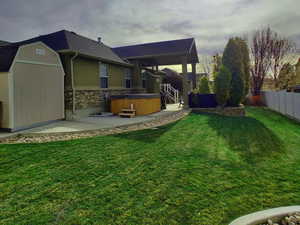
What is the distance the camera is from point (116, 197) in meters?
2.93

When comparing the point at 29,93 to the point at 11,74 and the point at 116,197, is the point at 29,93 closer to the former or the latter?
the point at 11,74

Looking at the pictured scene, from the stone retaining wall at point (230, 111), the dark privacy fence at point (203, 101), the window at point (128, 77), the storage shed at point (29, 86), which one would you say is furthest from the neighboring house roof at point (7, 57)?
the stone retaining wall at point (230, 111)

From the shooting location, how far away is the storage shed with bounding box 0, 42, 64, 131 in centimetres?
677

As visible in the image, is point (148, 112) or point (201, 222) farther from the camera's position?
point (148, 112)

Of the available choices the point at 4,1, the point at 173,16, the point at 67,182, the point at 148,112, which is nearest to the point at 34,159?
the point at 67,182

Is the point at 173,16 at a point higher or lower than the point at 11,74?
higher

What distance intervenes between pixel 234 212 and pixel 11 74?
7.54 meters

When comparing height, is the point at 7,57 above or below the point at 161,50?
below

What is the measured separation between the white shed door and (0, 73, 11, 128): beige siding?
0.75 feet

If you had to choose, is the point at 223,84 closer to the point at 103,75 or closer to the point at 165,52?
the point at 165,52

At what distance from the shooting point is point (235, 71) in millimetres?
12609

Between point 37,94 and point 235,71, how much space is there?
11146mm

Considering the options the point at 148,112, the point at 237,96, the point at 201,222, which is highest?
the point at 237,96

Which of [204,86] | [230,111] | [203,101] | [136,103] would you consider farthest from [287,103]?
[136,103]
